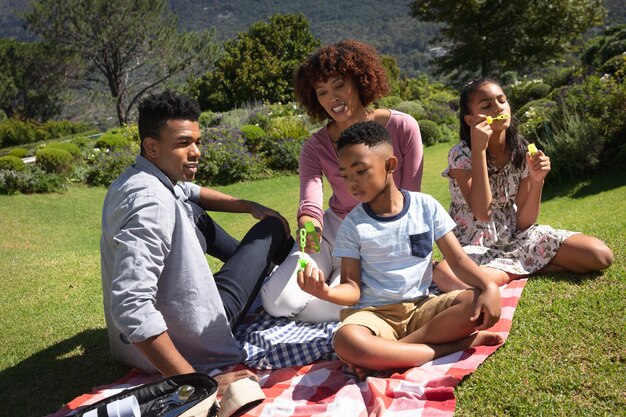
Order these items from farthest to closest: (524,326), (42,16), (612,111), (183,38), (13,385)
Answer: (183,38) → (42,16) → (612,111) → (13,385) → (524,326)

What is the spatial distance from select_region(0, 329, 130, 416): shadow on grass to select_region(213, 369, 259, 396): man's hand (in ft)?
2.57

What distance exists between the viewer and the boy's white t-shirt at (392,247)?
272cm

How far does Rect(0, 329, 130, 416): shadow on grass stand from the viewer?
2.98 metres

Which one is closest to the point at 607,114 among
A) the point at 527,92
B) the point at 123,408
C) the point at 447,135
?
the point at 527,92

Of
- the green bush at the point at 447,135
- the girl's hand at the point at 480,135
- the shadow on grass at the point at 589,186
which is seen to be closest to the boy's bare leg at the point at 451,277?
the girl's hand at the point at 480,135

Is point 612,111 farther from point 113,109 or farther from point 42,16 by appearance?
point 113,109

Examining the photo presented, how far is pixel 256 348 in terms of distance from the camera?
3.04 m

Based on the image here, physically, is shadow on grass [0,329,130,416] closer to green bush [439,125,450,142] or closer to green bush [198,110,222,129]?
green bush [439,125,450,142]

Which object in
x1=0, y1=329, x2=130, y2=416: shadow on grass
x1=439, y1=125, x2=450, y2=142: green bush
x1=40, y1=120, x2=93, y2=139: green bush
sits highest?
x1=0, y1=329, x2=130, y2=416: shadow on grass

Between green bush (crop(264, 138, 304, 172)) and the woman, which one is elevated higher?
the woman

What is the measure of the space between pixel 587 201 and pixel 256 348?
5.05 m

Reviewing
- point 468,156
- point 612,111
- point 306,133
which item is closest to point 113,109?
point 306,133

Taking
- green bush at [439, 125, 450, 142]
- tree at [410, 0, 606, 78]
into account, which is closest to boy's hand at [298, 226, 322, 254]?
green bush at [439, 125, 450, 142]

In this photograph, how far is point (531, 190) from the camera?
11.3ft
